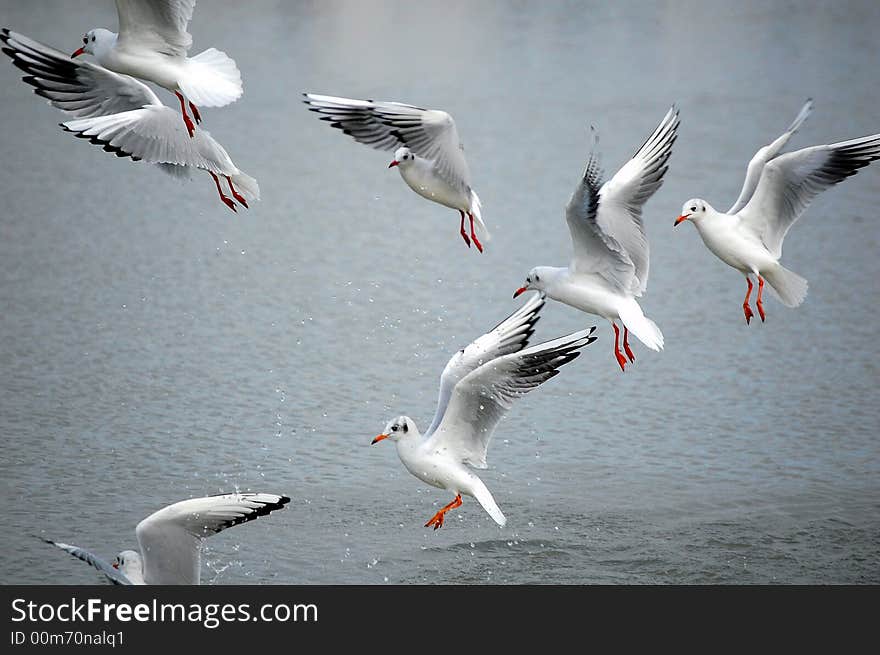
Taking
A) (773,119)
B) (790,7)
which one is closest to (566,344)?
(773,119)

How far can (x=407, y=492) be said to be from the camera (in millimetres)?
7547

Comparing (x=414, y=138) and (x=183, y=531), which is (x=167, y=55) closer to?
(x=414, y=138)

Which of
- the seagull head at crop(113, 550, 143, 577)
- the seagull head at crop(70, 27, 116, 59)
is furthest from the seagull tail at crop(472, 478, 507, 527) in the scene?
the seagull head at crop(70, 27, 116, 59)

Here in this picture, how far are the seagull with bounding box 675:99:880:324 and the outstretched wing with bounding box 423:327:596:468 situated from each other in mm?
1021

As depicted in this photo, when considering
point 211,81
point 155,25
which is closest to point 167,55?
point 155,25

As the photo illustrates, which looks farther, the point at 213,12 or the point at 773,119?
the point at 213,12

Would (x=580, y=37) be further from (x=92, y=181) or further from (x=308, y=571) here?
(x=308, y=571)

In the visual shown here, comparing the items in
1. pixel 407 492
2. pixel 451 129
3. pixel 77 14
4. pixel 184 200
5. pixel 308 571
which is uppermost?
pixel 77 14

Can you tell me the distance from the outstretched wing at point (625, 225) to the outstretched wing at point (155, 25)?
5.97ft

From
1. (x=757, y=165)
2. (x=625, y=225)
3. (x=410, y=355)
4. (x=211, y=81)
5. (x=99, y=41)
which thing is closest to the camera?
(x=211, y=81)

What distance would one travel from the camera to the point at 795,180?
684cm

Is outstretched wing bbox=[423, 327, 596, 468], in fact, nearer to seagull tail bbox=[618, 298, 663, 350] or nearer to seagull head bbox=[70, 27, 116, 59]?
seagull tail bbox=[618, 298, 663, 350]

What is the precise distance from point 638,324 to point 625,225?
45cm

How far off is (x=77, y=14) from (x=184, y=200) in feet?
29.0
